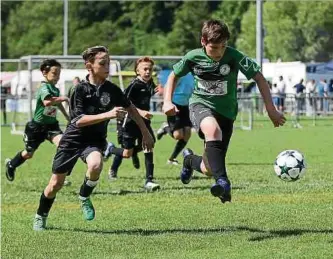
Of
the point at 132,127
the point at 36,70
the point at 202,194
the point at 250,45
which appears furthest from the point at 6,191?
the point at 250,45

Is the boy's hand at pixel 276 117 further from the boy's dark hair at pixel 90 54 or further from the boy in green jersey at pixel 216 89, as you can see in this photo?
the boy's dark hair at pixel 90 54

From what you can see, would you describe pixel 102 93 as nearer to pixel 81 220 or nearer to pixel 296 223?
pixel 81 220

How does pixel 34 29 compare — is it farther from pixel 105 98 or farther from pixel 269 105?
pixel 269 105

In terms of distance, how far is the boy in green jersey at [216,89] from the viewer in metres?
7.93

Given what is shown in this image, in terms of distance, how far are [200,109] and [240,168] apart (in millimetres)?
6523

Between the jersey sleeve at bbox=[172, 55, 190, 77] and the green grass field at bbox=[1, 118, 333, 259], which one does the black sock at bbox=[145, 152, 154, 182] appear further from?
the jersey sleeve at bbox=[172, 55, 190, 77]

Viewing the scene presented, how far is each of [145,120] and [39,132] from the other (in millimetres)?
1636

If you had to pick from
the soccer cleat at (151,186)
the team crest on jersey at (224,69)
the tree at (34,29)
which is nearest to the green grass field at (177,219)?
the soccer cleat at (151,186)

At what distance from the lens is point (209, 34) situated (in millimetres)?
7879

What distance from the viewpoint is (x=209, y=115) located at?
27.1 feet

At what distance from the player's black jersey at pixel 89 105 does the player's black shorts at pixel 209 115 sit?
0.65m

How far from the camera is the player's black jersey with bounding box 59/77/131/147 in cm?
835

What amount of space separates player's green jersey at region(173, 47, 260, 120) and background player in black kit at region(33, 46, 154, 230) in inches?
25.8

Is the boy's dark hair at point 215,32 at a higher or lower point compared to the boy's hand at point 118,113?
higher
